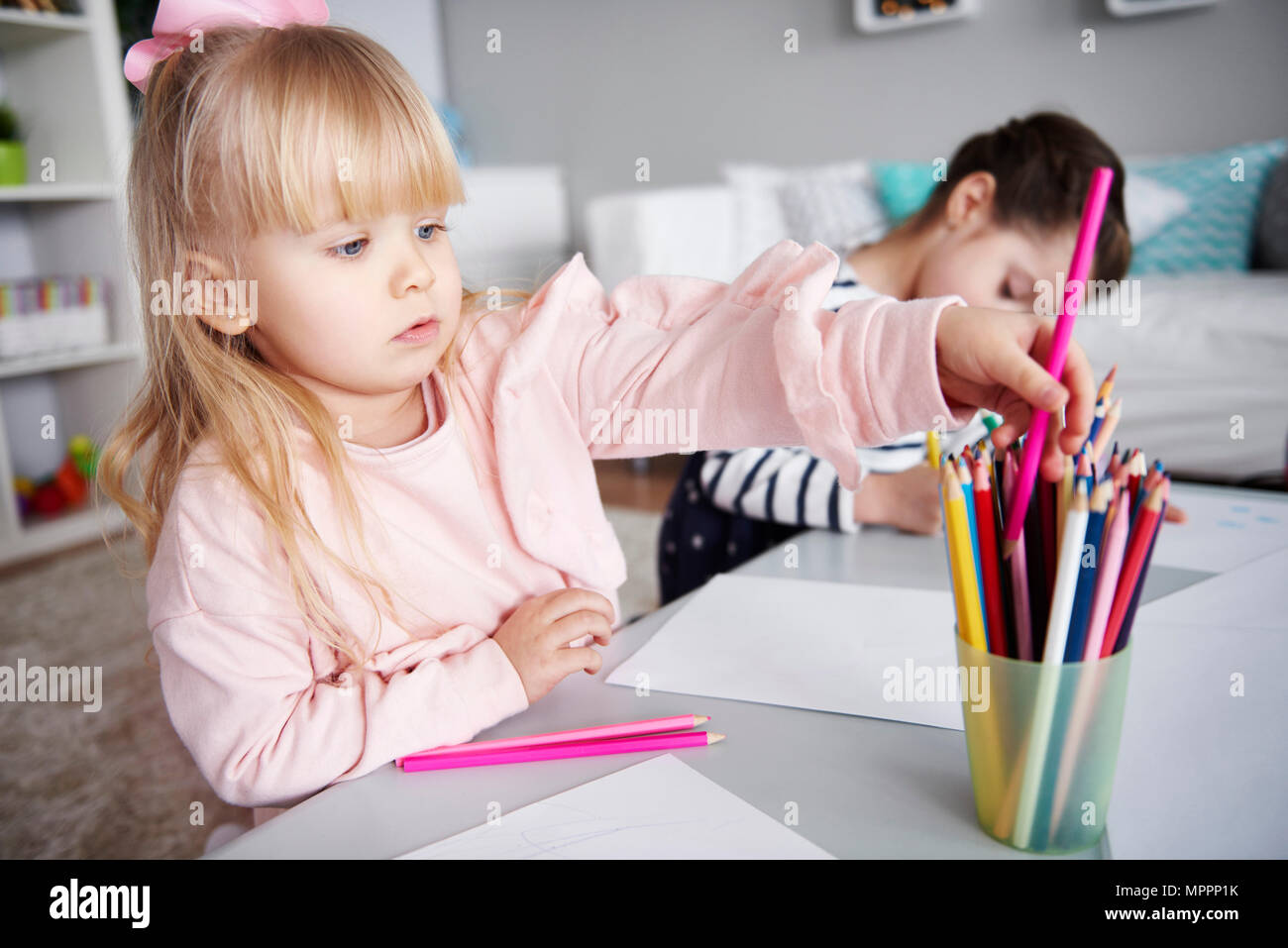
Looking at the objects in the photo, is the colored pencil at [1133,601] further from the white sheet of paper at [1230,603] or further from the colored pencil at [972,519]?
the white sheet of paper at [1230,603]

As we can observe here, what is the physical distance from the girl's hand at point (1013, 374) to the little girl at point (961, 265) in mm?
472

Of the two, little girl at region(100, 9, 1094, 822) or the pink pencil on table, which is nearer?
the pink pencil on table

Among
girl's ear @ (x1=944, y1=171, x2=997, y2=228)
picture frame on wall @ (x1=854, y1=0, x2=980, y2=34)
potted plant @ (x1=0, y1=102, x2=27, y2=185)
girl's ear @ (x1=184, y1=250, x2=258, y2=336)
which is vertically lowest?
girl's ear @ (x1=184, y1=250, x2=258, y2=336)

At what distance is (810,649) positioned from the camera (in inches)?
22.1

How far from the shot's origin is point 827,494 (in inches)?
32.7

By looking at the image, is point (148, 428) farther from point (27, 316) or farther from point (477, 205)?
point (477, 205)

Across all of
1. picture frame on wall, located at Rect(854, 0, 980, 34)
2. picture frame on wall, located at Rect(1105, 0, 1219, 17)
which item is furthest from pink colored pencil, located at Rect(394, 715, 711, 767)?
picture frame on wall, located at Rect(854, 0, 980, 34)

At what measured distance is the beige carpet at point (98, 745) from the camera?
3.89 ft

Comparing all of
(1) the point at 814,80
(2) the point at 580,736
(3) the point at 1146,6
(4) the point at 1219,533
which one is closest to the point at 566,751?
(2) the point at 580,736

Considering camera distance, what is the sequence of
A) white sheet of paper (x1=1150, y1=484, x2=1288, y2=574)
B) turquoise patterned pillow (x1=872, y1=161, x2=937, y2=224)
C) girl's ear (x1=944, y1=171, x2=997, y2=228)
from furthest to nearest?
turquoise patterned pillow (x1=872, y1=161, x2=937, y2=224)
girl's ear (x1=944, y1=171, x2=997, y2=228)
white sheet of paper (x1=1150, y1=484, x2=1288, y2=574)

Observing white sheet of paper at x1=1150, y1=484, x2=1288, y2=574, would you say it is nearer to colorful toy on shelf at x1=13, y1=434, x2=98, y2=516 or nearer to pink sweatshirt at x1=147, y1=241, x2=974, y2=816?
pink sweatshirt at x1=147, y1=241, x2=974, y2=816

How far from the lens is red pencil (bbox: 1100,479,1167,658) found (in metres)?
0.34

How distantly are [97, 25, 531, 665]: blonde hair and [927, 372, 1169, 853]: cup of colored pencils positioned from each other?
36cm
